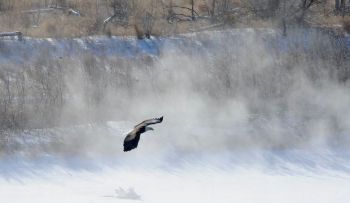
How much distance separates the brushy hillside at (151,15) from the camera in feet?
56.0

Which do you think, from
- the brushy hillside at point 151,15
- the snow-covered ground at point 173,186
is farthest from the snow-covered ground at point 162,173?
the brushy hillside at point 151,15

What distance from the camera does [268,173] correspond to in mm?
13617

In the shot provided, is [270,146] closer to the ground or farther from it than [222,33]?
closer to the ground

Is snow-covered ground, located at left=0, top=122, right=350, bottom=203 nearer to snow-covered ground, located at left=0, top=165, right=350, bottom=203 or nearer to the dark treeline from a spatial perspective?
snow-covered ground, located at left=0, top=165, right=350, bottom=203

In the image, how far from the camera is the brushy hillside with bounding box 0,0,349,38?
17.1 meters

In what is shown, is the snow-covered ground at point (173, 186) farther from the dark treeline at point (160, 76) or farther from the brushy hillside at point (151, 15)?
the brushy hillside at point (151, 15)

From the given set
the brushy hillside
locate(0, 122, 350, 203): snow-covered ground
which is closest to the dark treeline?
locate(0, 122, 350, 203): snow-covered ground

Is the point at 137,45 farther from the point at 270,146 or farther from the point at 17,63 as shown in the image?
the point at 270,146

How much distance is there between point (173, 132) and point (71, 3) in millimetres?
5343

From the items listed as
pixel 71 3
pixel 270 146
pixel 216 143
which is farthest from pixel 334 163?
pixel 71 3

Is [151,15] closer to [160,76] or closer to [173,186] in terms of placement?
[160,76]

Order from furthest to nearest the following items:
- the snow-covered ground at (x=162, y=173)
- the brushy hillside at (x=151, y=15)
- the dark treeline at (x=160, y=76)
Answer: the brushy hillside at (x=151, y=15), the dark treeline at (x=160, y=76), the snow-covered ground at (x=162, y=173)

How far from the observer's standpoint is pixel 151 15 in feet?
58.0

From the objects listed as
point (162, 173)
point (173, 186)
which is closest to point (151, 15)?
point (162, 173)
